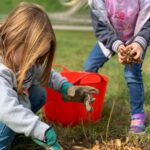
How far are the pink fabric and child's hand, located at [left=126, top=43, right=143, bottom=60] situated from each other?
26 cm

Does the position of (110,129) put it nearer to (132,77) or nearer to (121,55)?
(132,77)

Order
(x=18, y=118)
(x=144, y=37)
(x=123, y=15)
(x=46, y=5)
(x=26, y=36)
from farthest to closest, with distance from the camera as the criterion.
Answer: (x=46, y=5) < (x=123, y=15) < (x=144, y=37) < (x=26, y=36) < (x=18, y=118)

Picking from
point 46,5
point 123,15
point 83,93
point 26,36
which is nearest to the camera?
Result: point 26,36

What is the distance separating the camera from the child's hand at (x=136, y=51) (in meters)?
2.87

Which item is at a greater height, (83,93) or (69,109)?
(83,93)

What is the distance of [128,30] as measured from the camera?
318 centimetres

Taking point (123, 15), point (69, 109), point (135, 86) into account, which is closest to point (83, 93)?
point (69, 109)

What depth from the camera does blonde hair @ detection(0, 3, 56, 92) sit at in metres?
2.37

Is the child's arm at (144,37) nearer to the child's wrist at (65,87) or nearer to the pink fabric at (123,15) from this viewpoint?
the pink fabric at (123,15)

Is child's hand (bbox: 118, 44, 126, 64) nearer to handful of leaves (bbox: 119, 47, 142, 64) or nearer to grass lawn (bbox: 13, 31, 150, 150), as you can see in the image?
handful of leaves (bbox: 119, 47, 142, 64)

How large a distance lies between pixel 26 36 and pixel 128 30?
999mm

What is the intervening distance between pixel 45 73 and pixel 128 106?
1.11 metres

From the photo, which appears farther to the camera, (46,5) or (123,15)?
(46,5)

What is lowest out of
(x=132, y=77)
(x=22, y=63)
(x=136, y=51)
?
(x=132, y=77)
